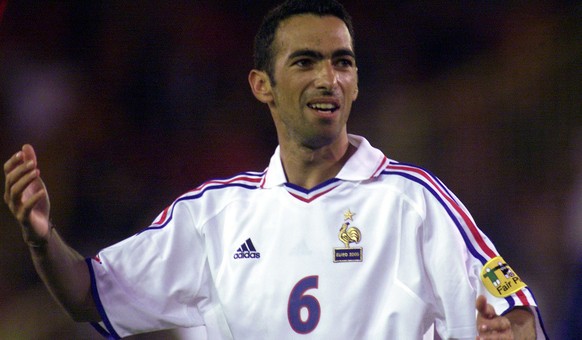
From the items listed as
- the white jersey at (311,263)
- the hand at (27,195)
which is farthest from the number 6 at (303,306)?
the hand at (27,195)

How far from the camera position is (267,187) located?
299 centimetres

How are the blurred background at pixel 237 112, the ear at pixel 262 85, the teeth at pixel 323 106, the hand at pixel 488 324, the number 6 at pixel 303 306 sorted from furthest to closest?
the blurred background at pixel 237 112 → the ear at pixel 262 85 → the teeth at pixel 323 106 → the number 6 at pixel 303 306 → the hand at pixel 488 324

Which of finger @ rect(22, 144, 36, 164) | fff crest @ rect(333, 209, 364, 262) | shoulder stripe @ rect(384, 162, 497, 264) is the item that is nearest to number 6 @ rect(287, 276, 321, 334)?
fff crest @ rect(333, 209, 364, 262)

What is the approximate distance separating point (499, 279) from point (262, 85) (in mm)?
1177

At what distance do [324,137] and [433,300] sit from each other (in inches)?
26.3

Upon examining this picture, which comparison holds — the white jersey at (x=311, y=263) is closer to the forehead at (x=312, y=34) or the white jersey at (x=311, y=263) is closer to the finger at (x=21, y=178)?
the forehead at (x=312, y=34)

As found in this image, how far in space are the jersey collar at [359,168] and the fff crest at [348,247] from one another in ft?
0.53

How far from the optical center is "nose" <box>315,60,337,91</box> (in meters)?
2.84

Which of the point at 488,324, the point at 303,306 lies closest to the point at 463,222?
the point at 488,324

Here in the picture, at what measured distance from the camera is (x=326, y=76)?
9.36 ft

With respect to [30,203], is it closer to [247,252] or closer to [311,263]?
[247,252]

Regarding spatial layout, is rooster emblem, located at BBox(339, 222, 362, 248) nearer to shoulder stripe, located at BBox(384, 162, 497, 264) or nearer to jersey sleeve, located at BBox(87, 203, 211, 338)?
shoulder stripe, located at BBox(384, 162, 497, 264)

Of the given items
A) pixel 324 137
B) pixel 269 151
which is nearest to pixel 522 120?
pixel 269 151

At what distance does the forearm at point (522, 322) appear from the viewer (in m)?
2.44
